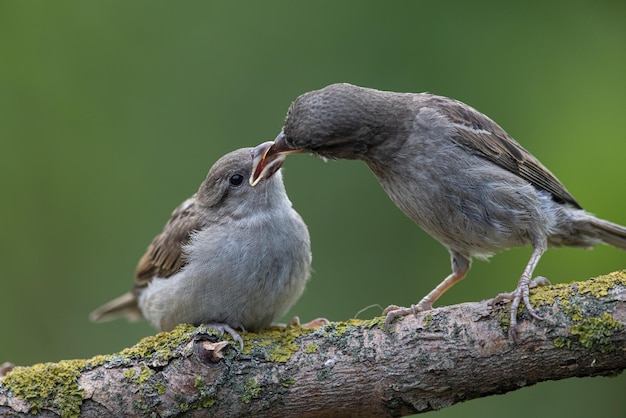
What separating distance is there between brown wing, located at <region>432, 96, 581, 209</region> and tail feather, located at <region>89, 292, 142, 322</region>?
105 inches

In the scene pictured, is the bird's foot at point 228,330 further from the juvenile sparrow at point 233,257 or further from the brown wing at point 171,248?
the brown wing at point 171,248

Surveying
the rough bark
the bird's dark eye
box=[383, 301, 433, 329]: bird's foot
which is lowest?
the rough bark

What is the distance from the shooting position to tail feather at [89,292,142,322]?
20.3ft

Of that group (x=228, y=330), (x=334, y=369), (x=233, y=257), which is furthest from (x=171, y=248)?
(x=334, y=369)

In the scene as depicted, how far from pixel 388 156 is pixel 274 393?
1449mm

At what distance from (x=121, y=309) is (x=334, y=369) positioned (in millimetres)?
2522

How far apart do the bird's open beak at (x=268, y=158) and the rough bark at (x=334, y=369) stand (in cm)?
97

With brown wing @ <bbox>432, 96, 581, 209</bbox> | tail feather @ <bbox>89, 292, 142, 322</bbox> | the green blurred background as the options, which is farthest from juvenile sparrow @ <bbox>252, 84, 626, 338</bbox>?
tail feather @ <bbox>89, 292, 142, 322</bbox>

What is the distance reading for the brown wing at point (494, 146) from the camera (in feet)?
16.0

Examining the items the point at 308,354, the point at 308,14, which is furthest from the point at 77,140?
the point at 308,354

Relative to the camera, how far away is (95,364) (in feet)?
14.6

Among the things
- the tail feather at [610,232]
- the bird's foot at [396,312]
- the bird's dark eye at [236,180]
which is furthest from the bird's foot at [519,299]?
the bird's dark eye at [236,180]

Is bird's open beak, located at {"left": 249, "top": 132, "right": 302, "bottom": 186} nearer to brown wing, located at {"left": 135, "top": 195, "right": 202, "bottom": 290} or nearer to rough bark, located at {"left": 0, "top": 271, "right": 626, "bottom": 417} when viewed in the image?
brown wing, located at {"left": 135, "top": 195, "right": 202, "bottom": 290}

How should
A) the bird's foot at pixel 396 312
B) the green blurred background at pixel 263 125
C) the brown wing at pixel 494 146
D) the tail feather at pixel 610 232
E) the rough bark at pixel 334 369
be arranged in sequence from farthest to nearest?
the green blurred background at pixel 263 125 → the tail feather at pixel 610 232 → the brown wing at pixel 494 146 → the bird's foot at pixel 396 312 → the rough bark at pixel 334 369
